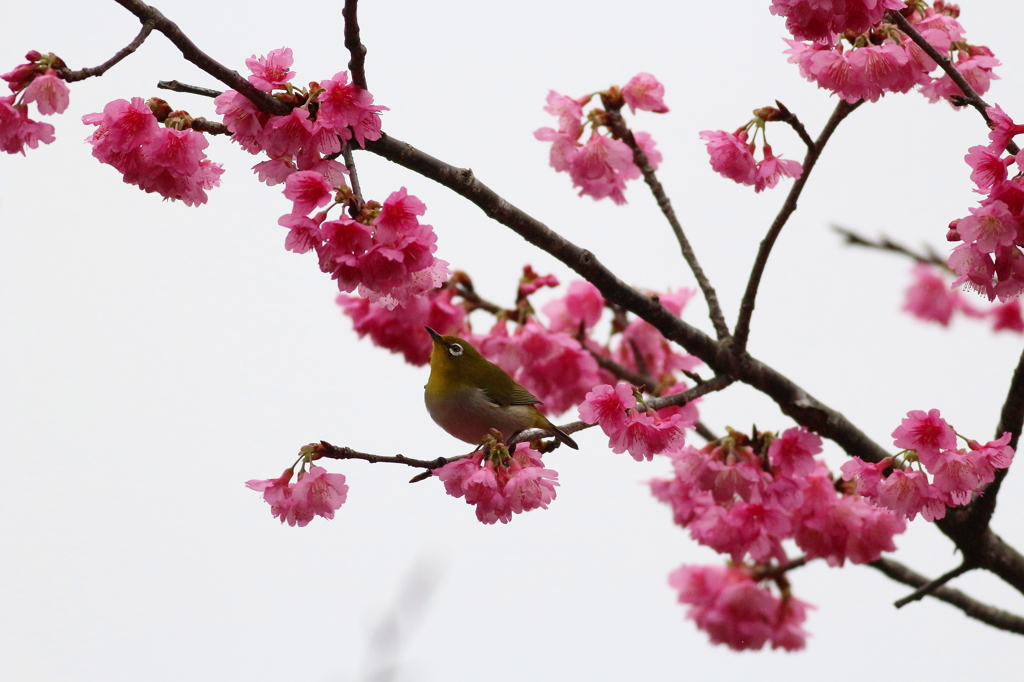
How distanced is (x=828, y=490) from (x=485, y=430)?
40.3 inches

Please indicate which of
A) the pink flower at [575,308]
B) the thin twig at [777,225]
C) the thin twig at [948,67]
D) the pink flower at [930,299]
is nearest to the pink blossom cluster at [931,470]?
the thin twig at [777,225]

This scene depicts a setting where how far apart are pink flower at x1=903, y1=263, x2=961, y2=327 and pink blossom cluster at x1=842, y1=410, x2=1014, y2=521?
3.81m

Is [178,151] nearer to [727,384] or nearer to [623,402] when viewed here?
[623,402]

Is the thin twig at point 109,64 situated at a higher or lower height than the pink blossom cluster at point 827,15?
lower

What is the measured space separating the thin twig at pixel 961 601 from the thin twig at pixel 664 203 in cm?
108

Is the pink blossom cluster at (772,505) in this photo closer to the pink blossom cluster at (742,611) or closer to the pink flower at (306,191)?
the pink blossom cluster at (742,611)

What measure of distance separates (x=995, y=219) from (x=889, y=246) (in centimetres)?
218

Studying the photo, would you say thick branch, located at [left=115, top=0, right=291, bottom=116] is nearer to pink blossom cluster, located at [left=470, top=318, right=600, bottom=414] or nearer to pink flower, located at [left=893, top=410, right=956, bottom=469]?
pink flower, located at [left=893, top=410, right=956, bottom=469]

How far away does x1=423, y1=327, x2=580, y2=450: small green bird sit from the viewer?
2736mm

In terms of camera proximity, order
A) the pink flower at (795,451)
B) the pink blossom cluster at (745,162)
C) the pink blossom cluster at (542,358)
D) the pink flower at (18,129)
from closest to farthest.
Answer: the pink flower at (18,129), the pink blossom cluster at (745,162), the pink flower at (795,451), the pink blossom cluster at (542,358)

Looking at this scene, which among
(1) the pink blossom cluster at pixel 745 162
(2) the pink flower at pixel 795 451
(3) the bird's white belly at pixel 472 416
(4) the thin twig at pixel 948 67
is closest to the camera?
(4) the thin twig at pixel 948 67

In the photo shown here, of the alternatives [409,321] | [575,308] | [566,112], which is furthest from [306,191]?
[575,308]

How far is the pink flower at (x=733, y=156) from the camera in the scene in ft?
7.43

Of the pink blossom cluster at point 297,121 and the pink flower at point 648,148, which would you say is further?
the pink flower at point 648,148
